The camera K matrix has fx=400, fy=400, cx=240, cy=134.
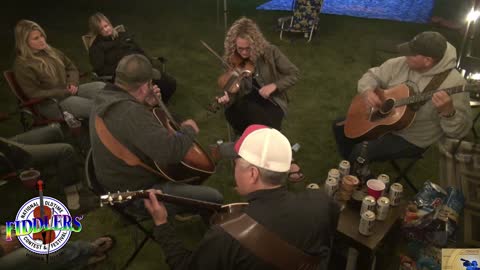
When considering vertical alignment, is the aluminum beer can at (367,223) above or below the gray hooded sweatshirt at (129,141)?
below

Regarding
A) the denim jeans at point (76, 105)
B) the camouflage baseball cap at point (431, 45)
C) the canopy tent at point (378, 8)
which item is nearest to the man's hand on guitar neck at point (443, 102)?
the camouflage baseball cap at point (431, 45)

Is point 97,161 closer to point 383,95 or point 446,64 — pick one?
point 383,95

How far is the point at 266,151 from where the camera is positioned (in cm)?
191

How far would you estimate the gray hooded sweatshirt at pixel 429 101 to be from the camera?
3.04m

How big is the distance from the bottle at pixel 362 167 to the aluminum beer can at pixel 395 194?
269 millimetres

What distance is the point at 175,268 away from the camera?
2037mm

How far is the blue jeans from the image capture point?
7.89 feet

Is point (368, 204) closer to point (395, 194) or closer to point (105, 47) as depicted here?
point (395, 194)

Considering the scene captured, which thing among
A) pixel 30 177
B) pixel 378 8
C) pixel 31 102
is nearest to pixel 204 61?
pixel 31 102

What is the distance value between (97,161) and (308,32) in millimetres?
4746

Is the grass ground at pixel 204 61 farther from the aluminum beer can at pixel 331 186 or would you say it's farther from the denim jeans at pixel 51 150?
the aluminum beer can at pixel 331 186

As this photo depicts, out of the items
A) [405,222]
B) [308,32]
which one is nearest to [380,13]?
[308,32]

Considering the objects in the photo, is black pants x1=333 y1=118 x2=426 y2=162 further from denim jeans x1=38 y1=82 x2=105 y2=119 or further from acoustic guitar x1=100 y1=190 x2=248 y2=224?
denim jeans x1=38 y1=82 x2=105 y2=119

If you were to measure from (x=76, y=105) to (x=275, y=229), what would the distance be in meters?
2.84
